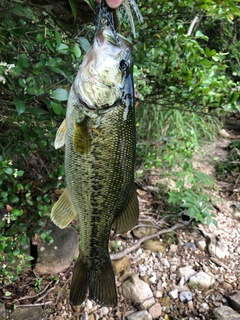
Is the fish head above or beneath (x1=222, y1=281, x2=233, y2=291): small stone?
above

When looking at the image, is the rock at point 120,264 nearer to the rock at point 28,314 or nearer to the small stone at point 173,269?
the small stone at point 173,269

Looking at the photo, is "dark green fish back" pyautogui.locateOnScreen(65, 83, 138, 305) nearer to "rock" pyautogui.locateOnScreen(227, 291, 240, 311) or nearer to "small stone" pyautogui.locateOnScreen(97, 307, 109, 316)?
"small stone" pyautogui.locateOnScreen(97, 307, 109, 316)

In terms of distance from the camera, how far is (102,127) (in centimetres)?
118

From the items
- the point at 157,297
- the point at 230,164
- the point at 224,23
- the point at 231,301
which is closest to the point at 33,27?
the point at 157,297

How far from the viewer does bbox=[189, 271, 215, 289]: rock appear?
3.13m

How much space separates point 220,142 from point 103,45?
5380 mm

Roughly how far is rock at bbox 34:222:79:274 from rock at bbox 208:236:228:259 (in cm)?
159

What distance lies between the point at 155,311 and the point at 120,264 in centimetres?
53

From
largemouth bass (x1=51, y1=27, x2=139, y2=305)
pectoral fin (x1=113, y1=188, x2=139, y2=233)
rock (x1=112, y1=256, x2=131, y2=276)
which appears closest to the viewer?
largemouth bass (x1=51, y1=27, x2=139, y2=305)

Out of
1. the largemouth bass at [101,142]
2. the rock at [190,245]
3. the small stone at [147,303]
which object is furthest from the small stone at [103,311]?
the largemouth bass at [101,142]

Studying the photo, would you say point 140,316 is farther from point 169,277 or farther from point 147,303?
point 169,277

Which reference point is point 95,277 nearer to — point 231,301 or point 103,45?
point 103,45

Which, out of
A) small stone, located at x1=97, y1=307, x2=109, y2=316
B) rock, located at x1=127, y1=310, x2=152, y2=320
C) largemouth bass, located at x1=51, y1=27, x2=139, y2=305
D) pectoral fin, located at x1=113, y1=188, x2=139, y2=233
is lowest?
rock, located at x1=127, y1=310, x2=152, y2=320

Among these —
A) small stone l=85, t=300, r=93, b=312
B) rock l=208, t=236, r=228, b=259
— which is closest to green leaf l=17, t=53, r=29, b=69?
small stone l=85, t=300, r=93, b=312
